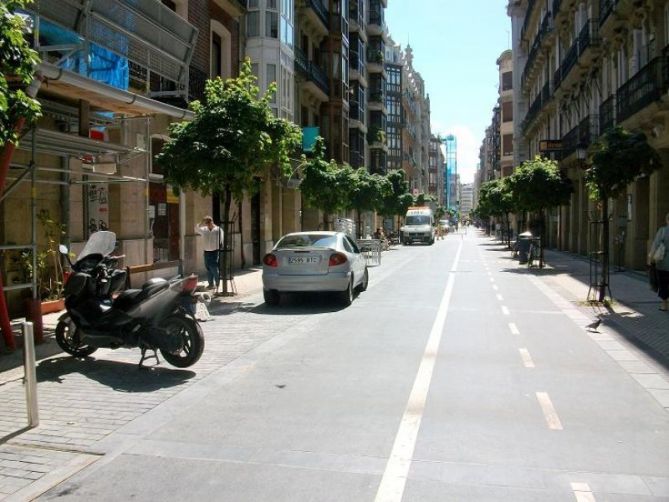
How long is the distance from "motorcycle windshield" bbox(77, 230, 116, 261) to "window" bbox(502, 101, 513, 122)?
78.6 metres

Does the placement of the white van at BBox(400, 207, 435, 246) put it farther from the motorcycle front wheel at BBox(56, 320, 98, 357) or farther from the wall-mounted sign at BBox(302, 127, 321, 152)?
the motorcycle front wheel at BBox(56, 320, 98, 357)

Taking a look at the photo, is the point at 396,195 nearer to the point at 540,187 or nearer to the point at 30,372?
the point at 540,187

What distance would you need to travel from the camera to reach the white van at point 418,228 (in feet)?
169

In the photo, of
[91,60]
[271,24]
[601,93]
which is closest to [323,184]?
[271,24]

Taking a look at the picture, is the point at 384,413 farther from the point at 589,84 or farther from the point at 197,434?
the point at 589,84

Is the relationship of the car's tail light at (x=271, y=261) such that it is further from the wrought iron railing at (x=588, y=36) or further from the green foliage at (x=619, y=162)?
the wrought iron railing at (x=588, y=36)

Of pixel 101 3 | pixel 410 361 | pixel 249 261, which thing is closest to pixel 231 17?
pixel 249 261

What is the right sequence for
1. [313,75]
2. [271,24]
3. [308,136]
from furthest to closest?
[313,75]
[308,136]
[271,24]

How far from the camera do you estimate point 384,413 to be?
5699 mm

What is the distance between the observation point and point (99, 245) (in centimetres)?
774

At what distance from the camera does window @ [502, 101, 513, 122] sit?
8144cm

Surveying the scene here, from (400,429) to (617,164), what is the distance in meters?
9.95

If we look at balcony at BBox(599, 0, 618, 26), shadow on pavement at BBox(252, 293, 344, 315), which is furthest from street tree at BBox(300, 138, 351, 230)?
shadow on pavement at BBox(252, 293, 344, 315)

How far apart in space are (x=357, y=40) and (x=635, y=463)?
48147 mm
